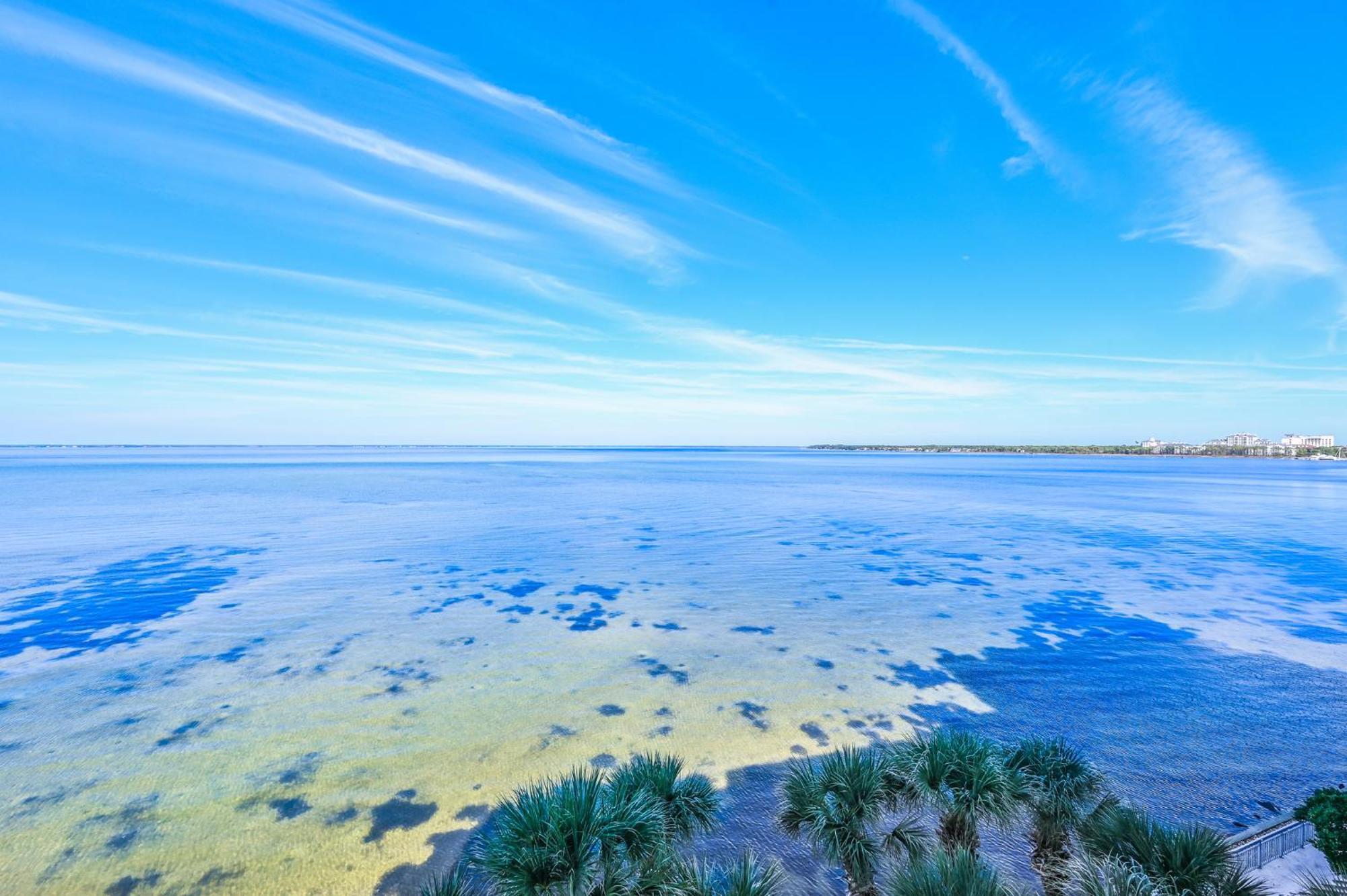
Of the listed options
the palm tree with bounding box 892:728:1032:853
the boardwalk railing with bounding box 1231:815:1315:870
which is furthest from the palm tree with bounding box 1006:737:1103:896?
Result: the boardwalk railing with bounding box 1231:815:1315:870

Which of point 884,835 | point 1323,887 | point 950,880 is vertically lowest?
point 884,835

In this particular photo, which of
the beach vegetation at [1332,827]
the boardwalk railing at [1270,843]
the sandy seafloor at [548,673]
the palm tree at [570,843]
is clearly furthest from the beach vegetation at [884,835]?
the sandy seafloor at [548,673]

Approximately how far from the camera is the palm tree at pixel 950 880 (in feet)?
22.1

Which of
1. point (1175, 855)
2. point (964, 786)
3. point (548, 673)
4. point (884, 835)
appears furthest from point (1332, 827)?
point (548, 673)

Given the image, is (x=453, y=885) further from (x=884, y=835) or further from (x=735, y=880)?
(x=884, y=835)

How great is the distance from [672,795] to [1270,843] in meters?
9.13

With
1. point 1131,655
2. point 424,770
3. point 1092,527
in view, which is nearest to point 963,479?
point 1092,527

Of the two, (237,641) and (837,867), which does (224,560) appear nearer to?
(237,641)

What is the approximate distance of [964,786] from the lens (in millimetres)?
9039

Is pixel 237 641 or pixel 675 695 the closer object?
pixel 675 695

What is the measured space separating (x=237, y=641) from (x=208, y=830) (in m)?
12.5

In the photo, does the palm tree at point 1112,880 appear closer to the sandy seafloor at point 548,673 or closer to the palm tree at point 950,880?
the palm tree at point 950,880

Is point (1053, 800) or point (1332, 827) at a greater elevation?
point (1332, 827)

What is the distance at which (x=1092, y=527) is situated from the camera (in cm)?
4759
